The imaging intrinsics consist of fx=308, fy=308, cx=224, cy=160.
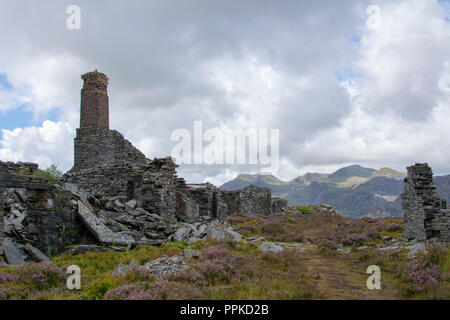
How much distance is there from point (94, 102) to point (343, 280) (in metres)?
29.6

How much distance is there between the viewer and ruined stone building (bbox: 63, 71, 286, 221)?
18.2m

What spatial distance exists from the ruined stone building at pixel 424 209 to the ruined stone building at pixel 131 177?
13254mm

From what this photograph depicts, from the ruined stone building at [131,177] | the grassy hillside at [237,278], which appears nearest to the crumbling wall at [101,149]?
the ruined stone building at [131,177]

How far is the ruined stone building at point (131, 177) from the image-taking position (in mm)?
18250

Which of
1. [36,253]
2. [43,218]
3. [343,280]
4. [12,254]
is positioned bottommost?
[343,280]

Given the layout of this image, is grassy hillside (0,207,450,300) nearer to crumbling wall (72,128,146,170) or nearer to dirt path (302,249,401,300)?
dirt path (302,249,401,300)

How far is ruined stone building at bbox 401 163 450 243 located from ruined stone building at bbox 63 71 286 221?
13.3 meters

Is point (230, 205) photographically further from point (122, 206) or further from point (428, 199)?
point (428, 199)

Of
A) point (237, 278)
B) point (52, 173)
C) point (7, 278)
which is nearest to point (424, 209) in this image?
point (237, 278)

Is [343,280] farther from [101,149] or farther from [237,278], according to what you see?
[101,149]

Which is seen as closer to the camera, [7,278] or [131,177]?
[7,278]

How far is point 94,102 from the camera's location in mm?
31453

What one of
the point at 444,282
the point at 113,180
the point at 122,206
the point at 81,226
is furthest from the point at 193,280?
the point at 113,180
